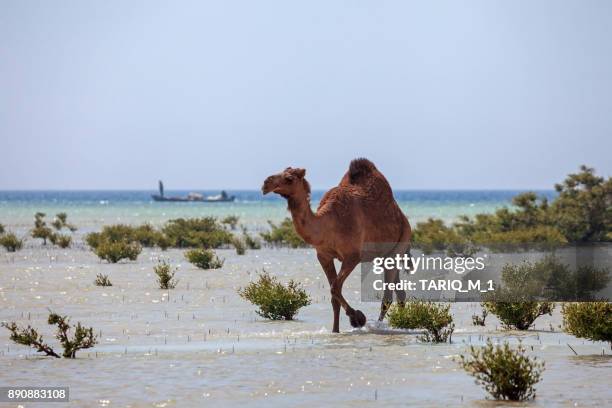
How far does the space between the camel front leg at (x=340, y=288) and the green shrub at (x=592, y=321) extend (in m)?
2.89

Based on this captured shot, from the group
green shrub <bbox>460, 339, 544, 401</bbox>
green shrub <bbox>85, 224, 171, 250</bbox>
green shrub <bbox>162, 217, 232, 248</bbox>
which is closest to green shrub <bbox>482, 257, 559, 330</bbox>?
green shrub <bbox>460, 339, 544, 401</bbox>

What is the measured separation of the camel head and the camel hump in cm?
187

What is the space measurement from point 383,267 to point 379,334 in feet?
5.84

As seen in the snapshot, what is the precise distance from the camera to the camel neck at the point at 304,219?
14.6 metres

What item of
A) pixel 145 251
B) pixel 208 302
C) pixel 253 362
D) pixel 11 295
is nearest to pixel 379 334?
pixel 253 362

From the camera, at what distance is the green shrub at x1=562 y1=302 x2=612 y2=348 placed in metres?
13.6

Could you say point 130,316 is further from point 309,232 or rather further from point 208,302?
point 309,232

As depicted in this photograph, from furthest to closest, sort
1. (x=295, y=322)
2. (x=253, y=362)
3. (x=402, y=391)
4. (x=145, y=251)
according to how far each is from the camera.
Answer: (x=145, y=251)
(x=295, y=322)
(x=253, y=362)
(x=402, y=391)

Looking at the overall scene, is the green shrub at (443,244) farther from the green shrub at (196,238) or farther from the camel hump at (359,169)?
the camel hump at (359,169)

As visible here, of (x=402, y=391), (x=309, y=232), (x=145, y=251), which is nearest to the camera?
(x=402, y=391)

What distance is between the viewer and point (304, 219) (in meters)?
14.7

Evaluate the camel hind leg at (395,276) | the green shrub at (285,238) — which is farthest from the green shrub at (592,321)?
the green shrub at (285,238)

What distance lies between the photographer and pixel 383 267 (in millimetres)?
16812

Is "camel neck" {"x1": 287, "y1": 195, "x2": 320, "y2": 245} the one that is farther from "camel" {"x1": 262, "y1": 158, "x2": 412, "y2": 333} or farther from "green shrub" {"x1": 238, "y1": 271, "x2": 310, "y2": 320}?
"green shrub" {"x1": 238, "y1": 271, "x2": 310, "y2": 320}
